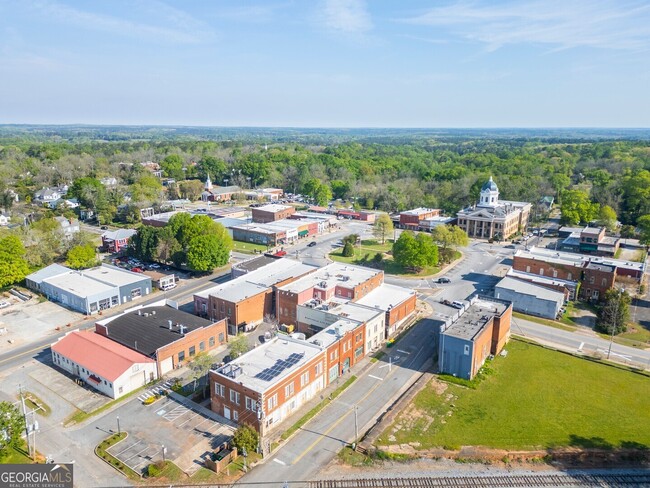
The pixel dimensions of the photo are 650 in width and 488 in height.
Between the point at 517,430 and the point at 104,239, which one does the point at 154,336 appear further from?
the point at 104,239

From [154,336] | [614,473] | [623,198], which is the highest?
[623,198]

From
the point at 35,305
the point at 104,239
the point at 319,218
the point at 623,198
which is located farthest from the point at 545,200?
the point at 35,305

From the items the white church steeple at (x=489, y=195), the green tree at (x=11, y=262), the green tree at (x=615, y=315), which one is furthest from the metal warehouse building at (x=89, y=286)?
the white church steeple at (x=489, y=195)

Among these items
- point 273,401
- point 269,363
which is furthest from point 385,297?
point 273,401

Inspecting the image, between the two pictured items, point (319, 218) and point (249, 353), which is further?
point (319, 218)

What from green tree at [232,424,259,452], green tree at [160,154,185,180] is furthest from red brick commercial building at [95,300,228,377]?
green tree at [160,154,185,180]

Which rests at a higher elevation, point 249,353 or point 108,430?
point 249,353

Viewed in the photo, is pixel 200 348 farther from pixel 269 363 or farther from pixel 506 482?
pixel 506 482
